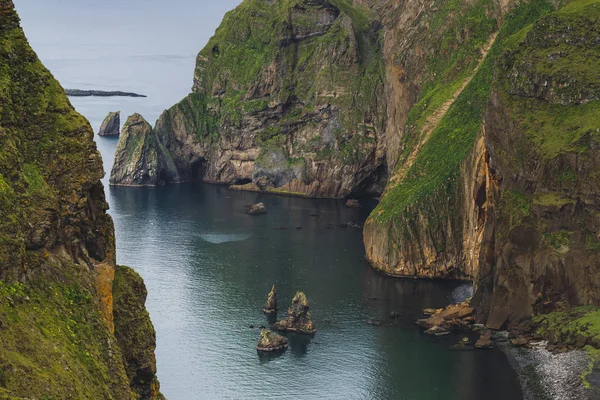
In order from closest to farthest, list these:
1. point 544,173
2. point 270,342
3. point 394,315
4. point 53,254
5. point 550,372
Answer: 1. point 53,254
2. point 550,372
3. point 270,342
4. point 544,173
5. point 394,315

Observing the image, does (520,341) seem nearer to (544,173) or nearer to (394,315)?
(394,315)

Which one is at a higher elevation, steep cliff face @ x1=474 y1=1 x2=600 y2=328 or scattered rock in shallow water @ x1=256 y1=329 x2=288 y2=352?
steep cliff face @ x1=474 y1=1 x2=600 y2=328

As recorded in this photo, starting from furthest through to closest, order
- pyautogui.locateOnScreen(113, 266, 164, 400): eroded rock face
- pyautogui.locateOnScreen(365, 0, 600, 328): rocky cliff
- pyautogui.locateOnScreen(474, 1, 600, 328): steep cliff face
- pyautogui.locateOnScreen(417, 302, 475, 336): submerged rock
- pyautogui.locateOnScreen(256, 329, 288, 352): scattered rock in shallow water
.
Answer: pyautogui.locateOnScreen(417, 302, 475, 336): submerged rock < pyautogui.locateOnScreen(365, 0, 600, 328): rocky cliff < pyautogui.locateOnScreen(474, 1, 600, 328): steep cliff face < pyautogui.locateOnScreen(256, 329, 288, 352): scattered rock in shallow water < pyautogui.locateOnScreen(113, 266, 164, 400): eroded rock face

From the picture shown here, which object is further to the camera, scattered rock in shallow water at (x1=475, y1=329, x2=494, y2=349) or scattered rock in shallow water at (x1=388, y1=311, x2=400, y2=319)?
scattered rock in shallow water at (x1=388, y1=311, x2=400, y2=319)

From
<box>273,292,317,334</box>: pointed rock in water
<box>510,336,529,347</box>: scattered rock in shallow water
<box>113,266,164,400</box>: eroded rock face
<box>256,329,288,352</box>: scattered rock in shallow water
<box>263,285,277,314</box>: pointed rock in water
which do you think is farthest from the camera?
<box>263,285,277,314</box>: pointed rock in water

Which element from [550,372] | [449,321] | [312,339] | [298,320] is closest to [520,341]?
Answer: [550,372]

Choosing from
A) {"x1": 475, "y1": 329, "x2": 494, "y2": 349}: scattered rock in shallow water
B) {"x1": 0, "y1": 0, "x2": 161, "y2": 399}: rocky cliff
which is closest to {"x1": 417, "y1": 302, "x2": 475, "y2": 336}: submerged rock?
{"x1": 475, "y1": 329, "x2": 494, "y2": 349}: scattered rock in shallow water

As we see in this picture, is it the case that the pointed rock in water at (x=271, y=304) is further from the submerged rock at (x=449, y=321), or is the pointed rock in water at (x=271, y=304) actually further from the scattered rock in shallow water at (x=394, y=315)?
the submerged rock at (x=449, y=321)

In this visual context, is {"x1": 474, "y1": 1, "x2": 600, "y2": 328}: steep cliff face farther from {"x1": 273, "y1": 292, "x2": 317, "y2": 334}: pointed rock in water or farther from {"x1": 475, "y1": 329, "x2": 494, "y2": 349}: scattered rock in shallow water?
{"x1": 273, "y1": 292, "x2": 317, "y2": 334}: pointed rock in water
